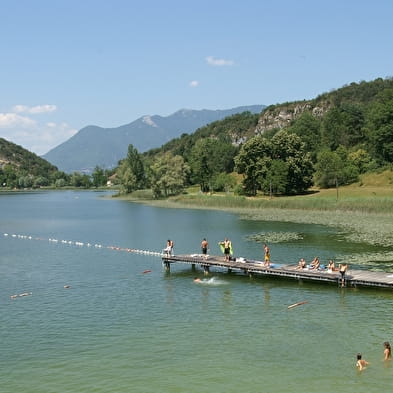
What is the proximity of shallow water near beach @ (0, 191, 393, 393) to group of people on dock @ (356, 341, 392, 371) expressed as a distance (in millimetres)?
299

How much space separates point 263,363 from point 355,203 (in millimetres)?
81195

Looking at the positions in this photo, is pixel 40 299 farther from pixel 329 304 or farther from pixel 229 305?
pixel 329 304

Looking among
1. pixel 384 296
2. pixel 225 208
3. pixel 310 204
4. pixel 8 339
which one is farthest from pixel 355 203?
pixel 8 339

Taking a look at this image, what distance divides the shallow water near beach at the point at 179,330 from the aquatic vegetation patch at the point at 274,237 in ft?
35.1

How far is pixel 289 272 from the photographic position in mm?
43219

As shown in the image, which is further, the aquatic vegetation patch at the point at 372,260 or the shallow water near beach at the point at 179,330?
the aquatic vegetation patch at the point at 372,260

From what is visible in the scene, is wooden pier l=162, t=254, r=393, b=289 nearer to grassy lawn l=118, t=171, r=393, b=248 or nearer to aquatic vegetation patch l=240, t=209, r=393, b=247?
grassy lawn l=118, t=171, r=393, b=248

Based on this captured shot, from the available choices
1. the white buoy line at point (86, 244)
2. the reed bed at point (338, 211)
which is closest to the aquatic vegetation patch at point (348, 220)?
the reed bed at point (338, 211)

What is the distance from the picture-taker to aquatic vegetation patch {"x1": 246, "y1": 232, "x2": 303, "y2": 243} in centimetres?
6878

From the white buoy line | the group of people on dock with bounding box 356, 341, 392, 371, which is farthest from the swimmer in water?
the white buoy line

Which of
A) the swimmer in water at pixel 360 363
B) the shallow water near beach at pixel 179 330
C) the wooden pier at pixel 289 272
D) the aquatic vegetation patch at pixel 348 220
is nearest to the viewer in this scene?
the shallow water near beach at pixel 179 330

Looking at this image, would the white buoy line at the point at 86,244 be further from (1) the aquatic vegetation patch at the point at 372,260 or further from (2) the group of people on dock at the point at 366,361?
(2) the group of people on dock at the point at 366,361

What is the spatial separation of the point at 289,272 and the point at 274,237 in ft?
93.5

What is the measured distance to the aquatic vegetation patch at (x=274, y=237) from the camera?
68.8 metres
